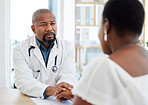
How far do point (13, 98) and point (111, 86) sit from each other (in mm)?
954

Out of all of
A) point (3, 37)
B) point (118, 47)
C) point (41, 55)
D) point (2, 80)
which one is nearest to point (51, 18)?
point (41, 55)

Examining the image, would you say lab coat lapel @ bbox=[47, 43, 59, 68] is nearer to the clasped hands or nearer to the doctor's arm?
the doctor's arm

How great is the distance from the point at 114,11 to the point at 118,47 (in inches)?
5.6

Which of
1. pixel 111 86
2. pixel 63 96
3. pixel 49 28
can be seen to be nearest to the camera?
pixel 111 86

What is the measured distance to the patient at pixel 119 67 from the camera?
71cm

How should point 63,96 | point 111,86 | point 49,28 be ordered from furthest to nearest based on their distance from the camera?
point 49,28, point 63,96, point 111,86

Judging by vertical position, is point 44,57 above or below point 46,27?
below

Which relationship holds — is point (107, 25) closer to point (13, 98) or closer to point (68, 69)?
point (13, 98)

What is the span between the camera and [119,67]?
0.71 metres

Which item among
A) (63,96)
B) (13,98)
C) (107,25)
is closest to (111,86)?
(107,25)

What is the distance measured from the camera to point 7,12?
335cm

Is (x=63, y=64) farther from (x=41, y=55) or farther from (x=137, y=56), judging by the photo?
(x=137, y=56)

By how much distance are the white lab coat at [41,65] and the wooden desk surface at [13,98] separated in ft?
0.24

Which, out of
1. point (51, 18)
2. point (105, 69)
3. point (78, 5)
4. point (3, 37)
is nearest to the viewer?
point (105, 69)
